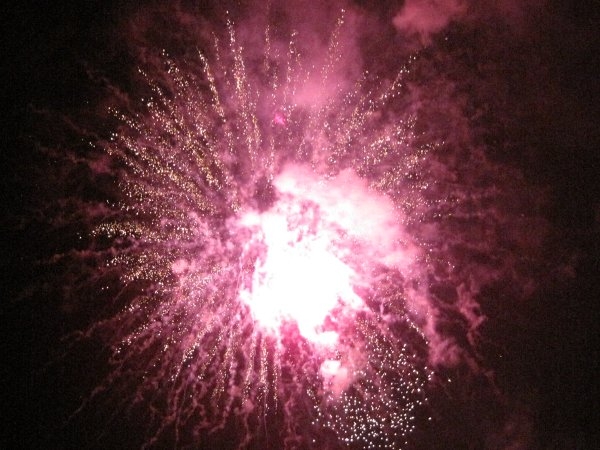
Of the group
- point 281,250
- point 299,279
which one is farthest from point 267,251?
point 299,279

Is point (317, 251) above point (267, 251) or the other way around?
above

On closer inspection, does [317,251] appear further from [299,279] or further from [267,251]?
[267,251]

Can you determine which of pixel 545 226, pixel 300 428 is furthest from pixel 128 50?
pixel 545 226

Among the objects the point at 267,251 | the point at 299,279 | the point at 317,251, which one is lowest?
the point at 299,279

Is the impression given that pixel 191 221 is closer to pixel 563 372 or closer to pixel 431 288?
pixel 431 288

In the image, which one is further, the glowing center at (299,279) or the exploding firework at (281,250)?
the glowing center at (299,279)
